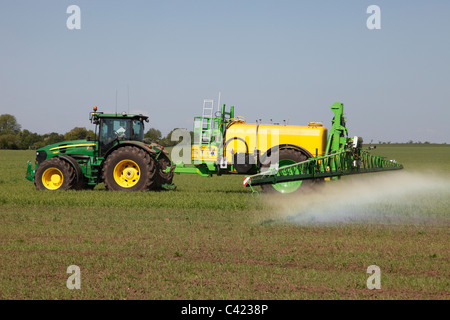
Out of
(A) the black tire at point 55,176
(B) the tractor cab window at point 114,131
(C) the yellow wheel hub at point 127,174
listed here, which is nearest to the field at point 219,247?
(C) the yellow wheel hub at point 127,174

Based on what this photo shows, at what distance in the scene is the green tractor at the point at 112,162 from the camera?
14.9 m

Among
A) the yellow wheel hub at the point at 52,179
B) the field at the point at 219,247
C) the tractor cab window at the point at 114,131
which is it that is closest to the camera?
the field at the point at 219,247

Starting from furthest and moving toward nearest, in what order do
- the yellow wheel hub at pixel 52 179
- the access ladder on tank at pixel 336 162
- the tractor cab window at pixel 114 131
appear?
1. the yellow wheel hub at pixel 52 179
2. the tractor cab window at pixel 114 131
3. the access ladder on tank at pixel 336 162

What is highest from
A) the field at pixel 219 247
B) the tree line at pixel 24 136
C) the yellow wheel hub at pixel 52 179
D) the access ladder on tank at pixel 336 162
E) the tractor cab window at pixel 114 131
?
the tree line at pixel 24 136

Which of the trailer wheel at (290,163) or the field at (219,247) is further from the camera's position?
the trailer wheel at (290,163)

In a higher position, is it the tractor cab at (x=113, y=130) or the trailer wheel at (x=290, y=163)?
the tractor cab at (x=113, y=130)

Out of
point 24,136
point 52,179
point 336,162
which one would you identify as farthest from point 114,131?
point 24,136

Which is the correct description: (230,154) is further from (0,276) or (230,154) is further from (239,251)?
(0,276)

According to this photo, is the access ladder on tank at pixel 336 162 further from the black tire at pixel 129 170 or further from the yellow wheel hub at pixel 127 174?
the yellow wheel hub at pixel 127 174

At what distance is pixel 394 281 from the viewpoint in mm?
6523

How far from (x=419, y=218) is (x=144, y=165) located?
7447mm

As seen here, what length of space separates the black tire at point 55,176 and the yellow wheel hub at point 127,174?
4.34 feet

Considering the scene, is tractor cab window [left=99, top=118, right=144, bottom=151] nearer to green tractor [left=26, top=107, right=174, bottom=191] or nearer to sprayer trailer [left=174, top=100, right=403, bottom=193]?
green tractor [left=26, top=107, right=174, bottom=191]
